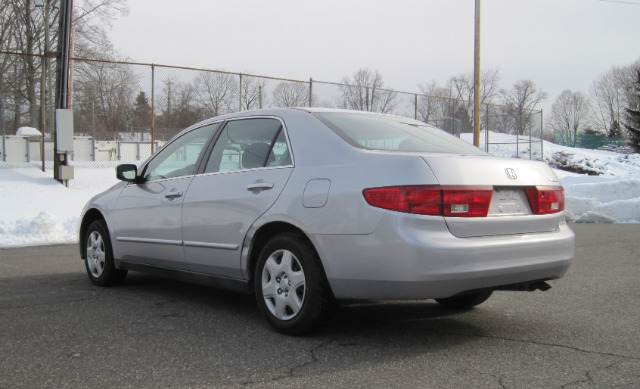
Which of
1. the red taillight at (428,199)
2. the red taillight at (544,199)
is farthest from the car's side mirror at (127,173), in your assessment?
the red taillight at (544,199)

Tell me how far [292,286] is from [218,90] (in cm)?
1277

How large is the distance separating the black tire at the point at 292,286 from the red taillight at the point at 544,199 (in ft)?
4.67

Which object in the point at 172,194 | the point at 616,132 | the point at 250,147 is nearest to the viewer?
the point at 250,147

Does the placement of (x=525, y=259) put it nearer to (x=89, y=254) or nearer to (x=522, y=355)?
(x=522, y=355)

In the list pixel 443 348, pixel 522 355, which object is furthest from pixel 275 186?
pixel 522 355

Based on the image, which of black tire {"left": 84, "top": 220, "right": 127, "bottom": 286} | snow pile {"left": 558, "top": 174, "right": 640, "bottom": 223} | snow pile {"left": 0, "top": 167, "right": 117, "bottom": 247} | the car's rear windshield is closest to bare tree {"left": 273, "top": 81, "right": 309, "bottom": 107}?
snow pile {"left": 0, "top": 167, "right": 117, "bottom": 247}

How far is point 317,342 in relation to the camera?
3787 mm

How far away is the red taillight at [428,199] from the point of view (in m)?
3.38

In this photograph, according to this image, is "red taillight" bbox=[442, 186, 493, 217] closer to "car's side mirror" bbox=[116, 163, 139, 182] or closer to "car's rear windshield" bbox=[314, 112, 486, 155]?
"car's rear windshield" bbox=[314, 112, 486, 155]

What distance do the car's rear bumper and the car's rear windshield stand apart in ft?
2.33

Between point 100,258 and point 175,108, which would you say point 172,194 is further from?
point 175,108

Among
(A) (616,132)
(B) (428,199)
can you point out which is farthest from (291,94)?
(A) (616,132)

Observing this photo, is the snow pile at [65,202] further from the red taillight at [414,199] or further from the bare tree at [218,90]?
the red taillight at [414,199]

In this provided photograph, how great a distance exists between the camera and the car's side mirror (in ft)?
18.0
